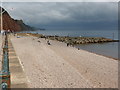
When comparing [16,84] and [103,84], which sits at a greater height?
[16,84]

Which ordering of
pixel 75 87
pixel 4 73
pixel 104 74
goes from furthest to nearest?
pixel 104 74 → pixel 4 73 → pixel 75 87

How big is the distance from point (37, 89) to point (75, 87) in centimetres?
242

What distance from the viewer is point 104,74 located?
579 inches

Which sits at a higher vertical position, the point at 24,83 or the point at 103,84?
the point at 24,83

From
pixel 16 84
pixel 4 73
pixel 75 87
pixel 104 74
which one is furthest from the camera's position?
pixel 104 74

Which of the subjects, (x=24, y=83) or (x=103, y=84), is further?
(x=103, y=84)

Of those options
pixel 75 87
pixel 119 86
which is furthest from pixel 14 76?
pixel 119 86

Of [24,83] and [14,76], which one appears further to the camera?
[14,76]

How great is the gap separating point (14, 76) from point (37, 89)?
203 centimetres

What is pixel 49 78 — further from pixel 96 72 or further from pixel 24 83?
pixel 96 72

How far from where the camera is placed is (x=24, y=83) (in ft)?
32.7

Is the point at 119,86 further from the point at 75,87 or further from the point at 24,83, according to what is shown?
the point at 24,83

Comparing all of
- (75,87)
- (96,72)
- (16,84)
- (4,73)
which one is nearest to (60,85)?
(75,87)

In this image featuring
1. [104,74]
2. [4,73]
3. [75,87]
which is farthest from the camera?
[104,74]
